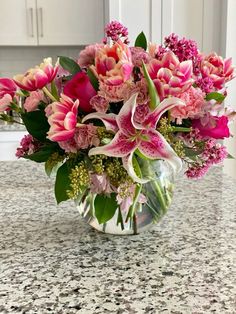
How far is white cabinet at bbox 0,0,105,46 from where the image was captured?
3014 mm

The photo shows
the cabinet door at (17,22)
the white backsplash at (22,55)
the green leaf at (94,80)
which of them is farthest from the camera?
the white backsplash at (22,55)

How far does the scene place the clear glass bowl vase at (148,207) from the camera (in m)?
0.82

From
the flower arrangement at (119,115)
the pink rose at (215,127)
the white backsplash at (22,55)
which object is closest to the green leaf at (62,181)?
the flower arrangement at (119,115)

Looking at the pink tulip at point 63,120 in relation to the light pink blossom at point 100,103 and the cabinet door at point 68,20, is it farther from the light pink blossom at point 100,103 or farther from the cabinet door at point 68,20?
the cabinet door at point 68,20

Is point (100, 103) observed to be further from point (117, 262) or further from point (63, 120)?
point (117, 262)

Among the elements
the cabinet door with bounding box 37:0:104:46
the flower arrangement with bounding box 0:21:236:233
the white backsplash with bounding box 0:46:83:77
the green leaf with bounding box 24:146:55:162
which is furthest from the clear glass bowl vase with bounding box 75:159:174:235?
the white backsplash with bounding box 0:46:83:77

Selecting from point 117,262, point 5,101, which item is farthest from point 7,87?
point 117,262

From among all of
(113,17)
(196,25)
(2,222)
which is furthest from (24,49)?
(2,222)

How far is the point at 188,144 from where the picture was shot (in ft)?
2.59

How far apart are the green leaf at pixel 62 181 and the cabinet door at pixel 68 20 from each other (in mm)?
2467

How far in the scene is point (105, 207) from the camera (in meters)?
0.78

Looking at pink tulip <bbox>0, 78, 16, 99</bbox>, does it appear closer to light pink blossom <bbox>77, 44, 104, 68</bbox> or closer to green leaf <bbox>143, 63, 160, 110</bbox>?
light pink blossom <bbox>77, 44, 104, 68</bbox>

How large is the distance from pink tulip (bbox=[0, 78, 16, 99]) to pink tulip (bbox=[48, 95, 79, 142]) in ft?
0.54

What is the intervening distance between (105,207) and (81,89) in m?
0.21
